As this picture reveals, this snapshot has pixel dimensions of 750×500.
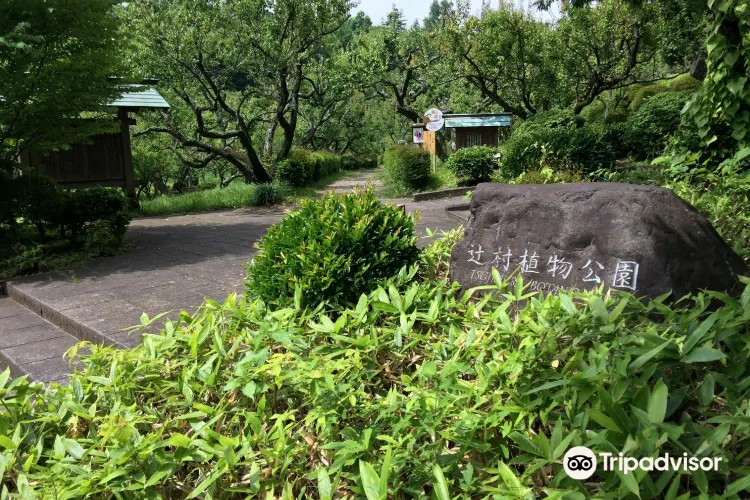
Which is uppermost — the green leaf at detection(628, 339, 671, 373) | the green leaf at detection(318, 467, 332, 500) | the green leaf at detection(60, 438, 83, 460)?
the green leaf at detection(628, 339, 671, 373)

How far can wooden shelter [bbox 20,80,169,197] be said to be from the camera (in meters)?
11.3

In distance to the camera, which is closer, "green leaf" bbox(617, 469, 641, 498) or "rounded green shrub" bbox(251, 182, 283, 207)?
"green leaf" bbox(617, 469, 641, 498)

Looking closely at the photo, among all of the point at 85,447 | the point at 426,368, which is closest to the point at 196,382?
the point at 85,447

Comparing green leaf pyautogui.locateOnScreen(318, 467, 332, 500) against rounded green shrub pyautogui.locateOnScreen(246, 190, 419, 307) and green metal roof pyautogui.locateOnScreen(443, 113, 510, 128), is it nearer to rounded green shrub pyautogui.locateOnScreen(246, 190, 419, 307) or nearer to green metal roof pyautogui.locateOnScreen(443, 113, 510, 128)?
rounded green shrub pyautogui.locateOnScreen(246, 190, 419, 307)

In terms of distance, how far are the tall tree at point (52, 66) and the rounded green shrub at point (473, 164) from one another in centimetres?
927

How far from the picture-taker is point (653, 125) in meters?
14.1

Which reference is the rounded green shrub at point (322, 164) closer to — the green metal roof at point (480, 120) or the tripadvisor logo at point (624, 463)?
the green metal roof at point (480, 120)

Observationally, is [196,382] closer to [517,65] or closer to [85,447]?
[85,447]

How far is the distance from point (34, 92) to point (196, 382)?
6.57 metres

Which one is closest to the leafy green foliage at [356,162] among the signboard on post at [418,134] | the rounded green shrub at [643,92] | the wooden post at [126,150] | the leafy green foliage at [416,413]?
the signboard on post at [418,134]

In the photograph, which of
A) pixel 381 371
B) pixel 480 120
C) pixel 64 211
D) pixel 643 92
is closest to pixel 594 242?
pixel 381 371

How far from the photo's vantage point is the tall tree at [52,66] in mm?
6789

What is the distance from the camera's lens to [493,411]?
2.02 m

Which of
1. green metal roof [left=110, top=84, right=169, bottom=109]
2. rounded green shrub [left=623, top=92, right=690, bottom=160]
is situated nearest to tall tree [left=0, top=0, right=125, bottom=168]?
green metal roof [left=110, top=84, right=169, bottom=109]
